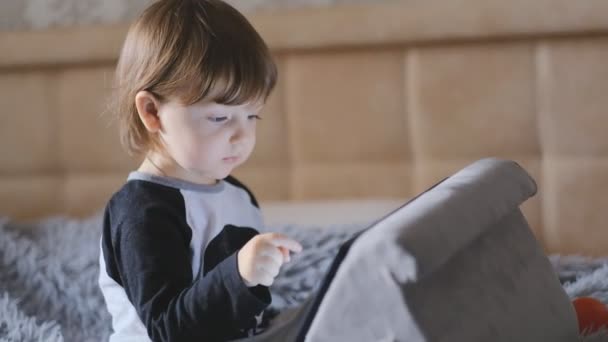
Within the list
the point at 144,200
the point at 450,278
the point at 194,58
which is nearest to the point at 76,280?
the point at 144,200

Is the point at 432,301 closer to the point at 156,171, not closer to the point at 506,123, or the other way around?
the point at 156,171

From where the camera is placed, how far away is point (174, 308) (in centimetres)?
84

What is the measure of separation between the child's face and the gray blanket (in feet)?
1.03

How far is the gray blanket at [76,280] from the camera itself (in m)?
1.15

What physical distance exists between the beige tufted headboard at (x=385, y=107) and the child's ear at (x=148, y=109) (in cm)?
61

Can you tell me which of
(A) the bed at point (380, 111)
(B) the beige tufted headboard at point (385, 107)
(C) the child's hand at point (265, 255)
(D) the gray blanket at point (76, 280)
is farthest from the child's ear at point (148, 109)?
(B) the beige tufted headboard at point (385, 107)

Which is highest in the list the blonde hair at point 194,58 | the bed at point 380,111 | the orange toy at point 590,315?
the blonde hair at point 194,58

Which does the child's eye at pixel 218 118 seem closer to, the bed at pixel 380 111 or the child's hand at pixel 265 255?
the child's hand at pixel 265 255

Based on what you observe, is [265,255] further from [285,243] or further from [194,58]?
[194,58]

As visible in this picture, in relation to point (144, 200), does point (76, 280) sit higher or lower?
lower

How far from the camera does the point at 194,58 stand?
0.89 meters

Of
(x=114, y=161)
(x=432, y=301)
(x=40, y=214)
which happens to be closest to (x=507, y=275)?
(x=432, y=301)

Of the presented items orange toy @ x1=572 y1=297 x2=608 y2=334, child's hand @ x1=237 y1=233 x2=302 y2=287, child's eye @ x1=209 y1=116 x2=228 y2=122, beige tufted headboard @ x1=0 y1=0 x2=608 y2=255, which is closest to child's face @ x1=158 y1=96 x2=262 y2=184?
→ child's eye @ x1=209 y1=116 x2=228 y2=122

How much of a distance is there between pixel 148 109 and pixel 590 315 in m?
0.58
